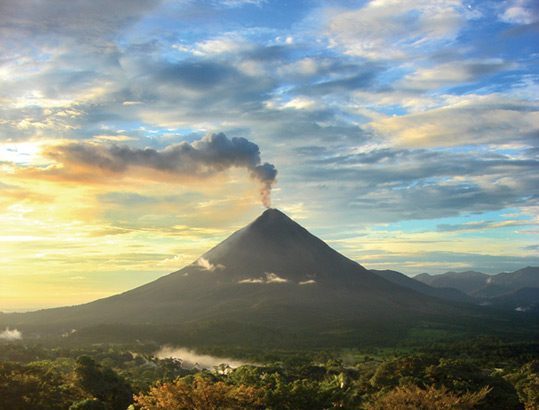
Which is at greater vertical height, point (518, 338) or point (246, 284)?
point (246, 284)

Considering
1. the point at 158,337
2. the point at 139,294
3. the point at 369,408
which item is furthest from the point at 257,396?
the point at 139,294

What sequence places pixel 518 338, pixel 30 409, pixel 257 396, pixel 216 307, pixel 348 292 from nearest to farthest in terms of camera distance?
pixel 257 396 < pixel 30 409 < pixel 518 338 < pixel 216 307 < pixel 348 292

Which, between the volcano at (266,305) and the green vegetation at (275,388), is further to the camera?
the volcano at (266,305)

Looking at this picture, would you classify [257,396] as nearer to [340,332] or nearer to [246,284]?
[340,332]

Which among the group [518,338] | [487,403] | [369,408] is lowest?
[518,338]

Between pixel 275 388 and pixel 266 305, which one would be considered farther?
pixel 266 305

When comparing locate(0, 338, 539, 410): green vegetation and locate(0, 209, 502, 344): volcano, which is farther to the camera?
locate(0, 209, 502, 344): volcano

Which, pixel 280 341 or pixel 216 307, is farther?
pixel 216 307

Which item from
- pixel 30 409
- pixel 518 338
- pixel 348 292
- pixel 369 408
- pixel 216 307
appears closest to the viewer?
pixel 369 408
